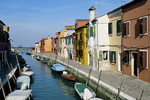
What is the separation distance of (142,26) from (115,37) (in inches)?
225

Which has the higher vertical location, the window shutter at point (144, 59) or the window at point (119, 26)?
the window at point (119, 26)

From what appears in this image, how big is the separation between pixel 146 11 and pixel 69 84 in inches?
495

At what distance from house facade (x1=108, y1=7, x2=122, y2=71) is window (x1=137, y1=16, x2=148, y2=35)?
4010 mm

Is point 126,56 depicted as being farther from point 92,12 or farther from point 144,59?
point 92,12

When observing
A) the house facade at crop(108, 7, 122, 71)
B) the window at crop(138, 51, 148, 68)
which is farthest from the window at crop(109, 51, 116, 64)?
the window at crop(138, 51, 148, 68)

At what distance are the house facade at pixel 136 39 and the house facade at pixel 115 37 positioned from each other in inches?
48.0

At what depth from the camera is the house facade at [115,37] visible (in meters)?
21.9

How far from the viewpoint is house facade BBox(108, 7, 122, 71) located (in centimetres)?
2192

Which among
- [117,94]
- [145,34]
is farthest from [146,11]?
[117,94]

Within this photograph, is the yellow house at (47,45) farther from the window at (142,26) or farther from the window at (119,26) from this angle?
the window at (142,26)

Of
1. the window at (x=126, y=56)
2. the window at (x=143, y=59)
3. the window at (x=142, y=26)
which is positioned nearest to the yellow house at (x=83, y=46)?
the window at (x=126, y=56)

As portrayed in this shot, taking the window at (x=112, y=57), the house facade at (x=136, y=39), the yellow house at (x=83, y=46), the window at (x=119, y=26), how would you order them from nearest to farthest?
the house facade at (x=136, y=39) < the window at (x=119, y=26) < the window at (x=112, y=57) < the yellow house at (x=83, y=46)

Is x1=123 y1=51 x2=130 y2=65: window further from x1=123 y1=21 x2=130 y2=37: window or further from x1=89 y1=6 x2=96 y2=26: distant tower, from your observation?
x1=89 y1=6 x2=96 y2=26: distant tower

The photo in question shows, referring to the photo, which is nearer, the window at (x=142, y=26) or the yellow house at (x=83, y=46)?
the window at (x=142, y=26)
